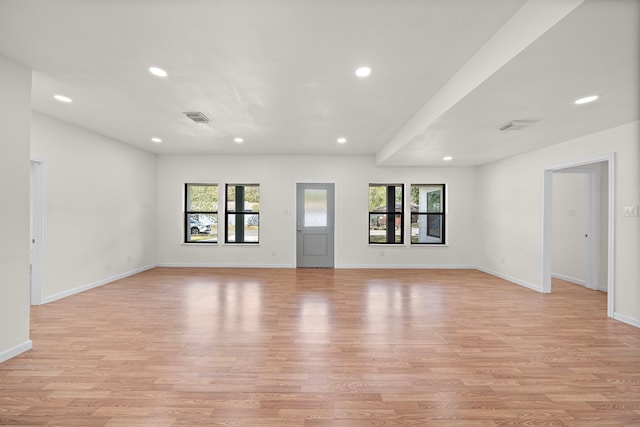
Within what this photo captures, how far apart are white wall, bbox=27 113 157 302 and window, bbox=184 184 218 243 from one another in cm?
86

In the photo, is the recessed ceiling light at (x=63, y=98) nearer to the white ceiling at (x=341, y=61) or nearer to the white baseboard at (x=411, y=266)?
the white ceiling at (x=341, y=61)

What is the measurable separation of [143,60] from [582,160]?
5.82m

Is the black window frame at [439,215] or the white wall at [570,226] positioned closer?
the white wall at [570,226]

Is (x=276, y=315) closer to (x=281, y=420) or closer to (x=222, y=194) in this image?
(x=281, y=420)

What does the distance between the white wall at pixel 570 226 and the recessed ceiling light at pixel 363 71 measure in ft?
17.2

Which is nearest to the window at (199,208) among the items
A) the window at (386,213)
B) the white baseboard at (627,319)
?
the window at (386,213)

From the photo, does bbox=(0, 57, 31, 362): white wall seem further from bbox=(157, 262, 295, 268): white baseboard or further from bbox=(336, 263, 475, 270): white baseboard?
bbox=(336, 263, 475, 270): white baseboard

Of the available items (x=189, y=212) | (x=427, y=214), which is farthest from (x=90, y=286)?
(x=427, y=214)

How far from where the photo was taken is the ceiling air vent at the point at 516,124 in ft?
12.5

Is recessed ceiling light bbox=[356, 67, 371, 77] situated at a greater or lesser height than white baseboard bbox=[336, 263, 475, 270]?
greater

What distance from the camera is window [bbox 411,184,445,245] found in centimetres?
762

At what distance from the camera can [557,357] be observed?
2838 mm

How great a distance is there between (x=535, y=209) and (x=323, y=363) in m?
5.02

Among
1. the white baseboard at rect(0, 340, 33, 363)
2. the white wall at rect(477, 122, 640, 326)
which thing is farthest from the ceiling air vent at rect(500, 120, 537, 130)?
the white baseboard at rect(0, 340, 33, 363)
